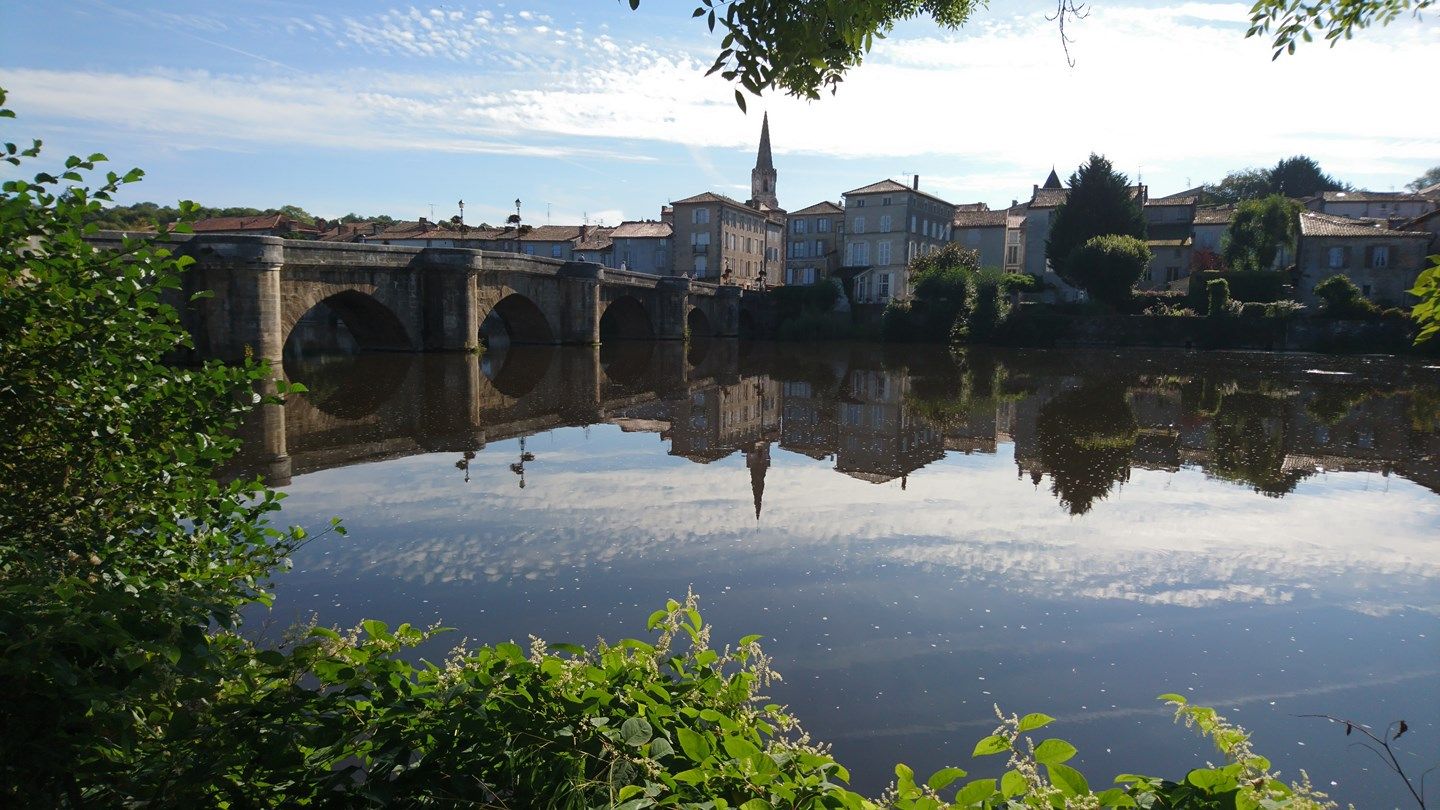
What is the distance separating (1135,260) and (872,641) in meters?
50.5

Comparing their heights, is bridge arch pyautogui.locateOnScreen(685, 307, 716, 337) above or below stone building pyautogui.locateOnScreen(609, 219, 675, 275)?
below

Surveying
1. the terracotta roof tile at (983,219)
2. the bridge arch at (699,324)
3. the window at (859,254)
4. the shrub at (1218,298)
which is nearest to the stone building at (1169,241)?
the terracotta roof tile at (983,219)

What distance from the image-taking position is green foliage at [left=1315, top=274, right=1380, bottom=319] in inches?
1770

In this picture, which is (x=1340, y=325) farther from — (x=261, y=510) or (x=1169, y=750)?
(x=261, y=510)

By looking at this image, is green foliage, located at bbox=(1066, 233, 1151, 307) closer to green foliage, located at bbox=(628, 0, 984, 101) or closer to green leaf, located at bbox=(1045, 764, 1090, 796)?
green foliage, located at bbox=(628, 0, 984, 101)

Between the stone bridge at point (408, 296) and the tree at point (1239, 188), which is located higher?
the tree at point (1239, 188)

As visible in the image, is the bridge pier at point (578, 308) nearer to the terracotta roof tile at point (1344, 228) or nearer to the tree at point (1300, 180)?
the terracotta roof tile at point (1344, 228)

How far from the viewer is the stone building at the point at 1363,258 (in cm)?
4938

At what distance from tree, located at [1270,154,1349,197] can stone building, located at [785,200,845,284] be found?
48149 millimetres

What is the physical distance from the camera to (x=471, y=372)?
957 inches

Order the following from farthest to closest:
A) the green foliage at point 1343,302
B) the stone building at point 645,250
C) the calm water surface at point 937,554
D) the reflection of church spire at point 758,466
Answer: the stone building at point 645,250 < the green foliage at point 1343,302 < the reflection of church spire at point 758,466 < the calm water surface at point 937,554

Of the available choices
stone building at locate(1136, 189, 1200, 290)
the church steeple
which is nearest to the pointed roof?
the church steeple

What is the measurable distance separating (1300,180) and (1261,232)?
1826 inches

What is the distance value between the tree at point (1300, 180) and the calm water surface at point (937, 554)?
85.6 meters
